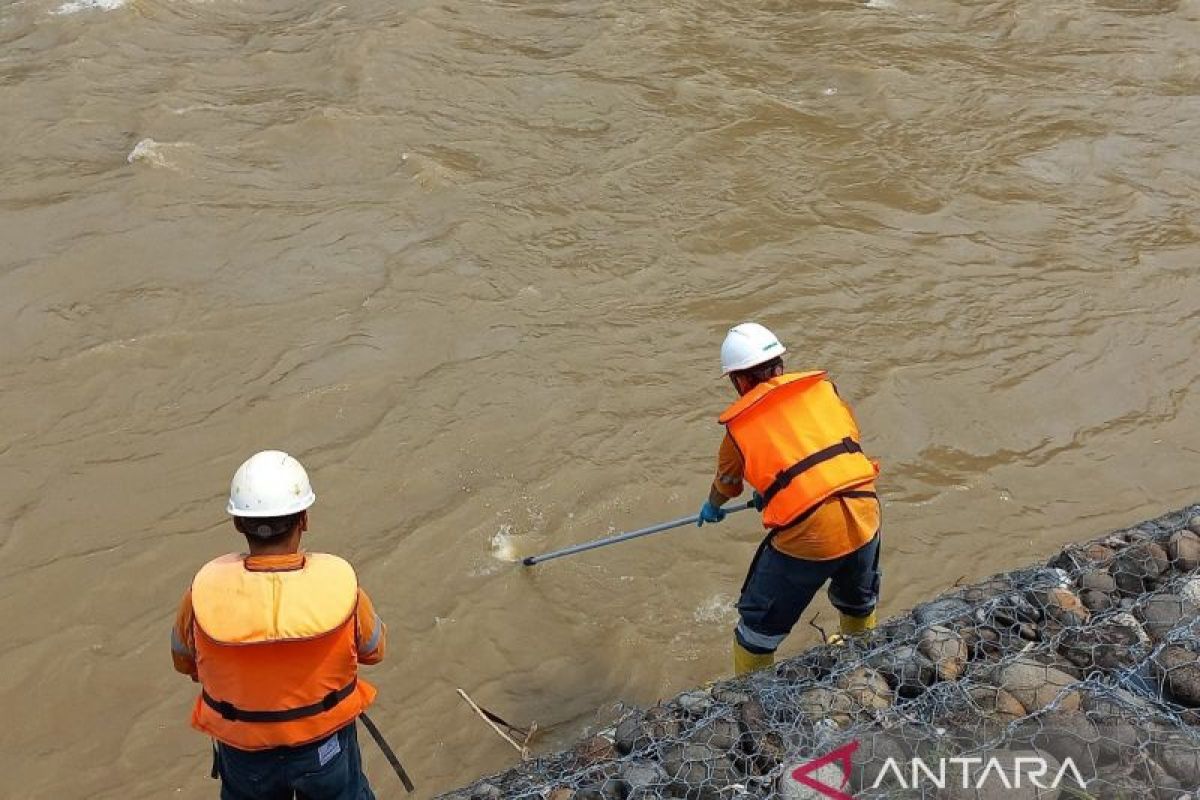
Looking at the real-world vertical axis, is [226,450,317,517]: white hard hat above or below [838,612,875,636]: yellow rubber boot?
above

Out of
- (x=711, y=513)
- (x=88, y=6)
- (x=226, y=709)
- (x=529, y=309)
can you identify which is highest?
(x=226, y=709)

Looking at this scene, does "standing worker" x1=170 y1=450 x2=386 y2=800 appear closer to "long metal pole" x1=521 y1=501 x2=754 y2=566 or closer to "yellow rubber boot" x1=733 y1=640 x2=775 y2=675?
"yellow rubber boot" x1=733 y1=640 x2=775 y2=675

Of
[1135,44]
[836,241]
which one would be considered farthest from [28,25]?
[1135,44]

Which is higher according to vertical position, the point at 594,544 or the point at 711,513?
the point at 711,513

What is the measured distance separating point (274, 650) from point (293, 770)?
477 mm

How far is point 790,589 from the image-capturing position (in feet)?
12.9

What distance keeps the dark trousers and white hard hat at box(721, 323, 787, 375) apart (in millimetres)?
702

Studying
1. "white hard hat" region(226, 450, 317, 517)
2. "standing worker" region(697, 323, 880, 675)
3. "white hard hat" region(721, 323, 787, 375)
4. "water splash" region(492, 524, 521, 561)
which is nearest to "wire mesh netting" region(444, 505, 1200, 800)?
"standing worker" region(697, 323, 880, 675)

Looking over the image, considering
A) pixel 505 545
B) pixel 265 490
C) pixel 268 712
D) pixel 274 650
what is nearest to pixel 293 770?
pixel 268 712

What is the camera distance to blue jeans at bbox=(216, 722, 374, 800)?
3.06 meters

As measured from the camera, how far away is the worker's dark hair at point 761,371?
387 centimetres

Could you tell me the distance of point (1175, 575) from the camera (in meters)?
3.87

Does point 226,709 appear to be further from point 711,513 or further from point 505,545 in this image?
point 505,545

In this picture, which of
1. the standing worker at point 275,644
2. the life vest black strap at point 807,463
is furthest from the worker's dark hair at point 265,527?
the life vest black strap at point 807,463
